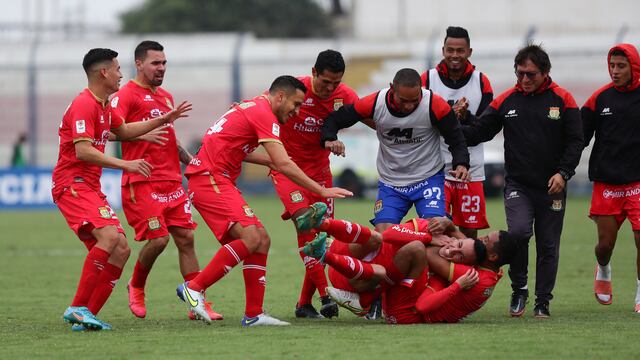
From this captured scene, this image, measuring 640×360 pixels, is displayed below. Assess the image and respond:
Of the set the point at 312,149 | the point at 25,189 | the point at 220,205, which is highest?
the point at 312,149

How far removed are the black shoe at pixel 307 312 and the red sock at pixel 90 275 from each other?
2.23m

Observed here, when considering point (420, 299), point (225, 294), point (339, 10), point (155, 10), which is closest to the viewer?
point (420, 299)

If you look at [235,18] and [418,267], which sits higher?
[235,18]

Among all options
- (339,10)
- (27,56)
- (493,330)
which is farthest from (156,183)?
(339,10)

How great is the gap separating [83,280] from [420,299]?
10.3ft

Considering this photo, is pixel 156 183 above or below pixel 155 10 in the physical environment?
below

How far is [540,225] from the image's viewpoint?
1066 centimetres

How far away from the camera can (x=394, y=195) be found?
10867mm

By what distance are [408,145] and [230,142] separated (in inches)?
73.1

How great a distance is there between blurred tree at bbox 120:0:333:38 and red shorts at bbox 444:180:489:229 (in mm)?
56145

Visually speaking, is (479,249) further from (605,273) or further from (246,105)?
(246,105)

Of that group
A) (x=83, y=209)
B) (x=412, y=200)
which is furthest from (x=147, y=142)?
(x=412, y=200)

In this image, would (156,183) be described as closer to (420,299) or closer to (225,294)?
(225,294)

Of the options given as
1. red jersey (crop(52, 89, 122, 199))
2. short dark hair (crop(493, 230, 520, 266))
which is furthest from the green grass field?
red jersey (crop(52, 89, 122, 199))
